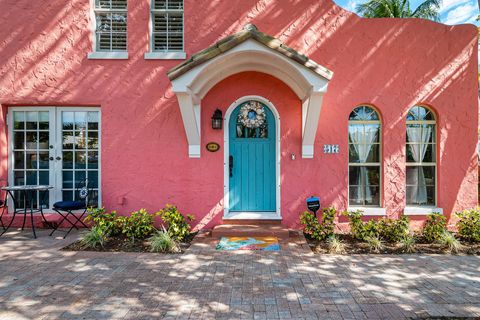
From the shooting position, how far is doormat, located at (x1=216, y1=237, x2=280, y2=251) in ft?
17.4

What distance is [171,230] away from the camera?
18.7 ft

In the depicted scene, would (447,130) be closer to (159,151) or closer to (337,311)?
(337,311)

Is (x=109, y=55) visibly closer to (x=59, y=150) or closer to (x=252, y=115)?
(x=59, y=150)

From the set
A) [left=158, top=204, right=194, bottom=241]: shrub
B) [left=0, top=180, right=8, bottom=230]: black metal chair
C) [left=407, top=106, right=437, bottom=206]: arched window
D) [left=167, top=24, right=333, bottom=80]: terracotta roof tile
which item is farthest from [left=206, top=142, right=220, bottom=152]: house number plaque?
[left=0, top=180, right=8, bottom=230]: black metal chair

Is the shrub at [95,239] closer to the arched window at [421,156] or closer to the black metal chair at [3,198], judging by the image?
the black metal chair at [3,198]

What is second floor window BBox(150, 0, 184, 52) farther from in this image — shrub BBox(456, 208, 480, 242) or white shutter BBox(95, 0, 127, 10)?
shrub BBox(456, 208, 480, 242)

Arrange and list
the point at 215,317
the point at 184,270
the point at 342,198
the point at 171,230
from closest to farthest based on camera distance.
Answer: the point at 215,317, the point at 184,270, the point at 171,230, the point at 342,198

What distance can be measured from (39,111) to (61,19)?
85.6 inches

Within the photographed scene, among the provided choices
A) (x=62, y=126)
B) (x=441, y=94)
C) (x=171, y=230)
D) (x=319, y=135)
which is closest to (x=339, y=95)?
(x=319, y=135)

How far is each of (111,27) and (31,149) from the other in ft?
11.3

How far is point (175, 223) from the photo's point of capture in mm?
5801

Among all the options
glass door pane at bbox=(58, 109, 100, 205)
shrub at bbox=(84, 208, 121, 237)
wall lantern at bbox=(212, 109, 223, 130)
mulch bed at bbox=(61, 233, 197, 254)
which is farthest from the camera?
glass door pane at bbox=(58, 109, 100, 205)

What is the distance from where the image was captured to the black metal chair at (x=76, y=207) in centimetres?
595

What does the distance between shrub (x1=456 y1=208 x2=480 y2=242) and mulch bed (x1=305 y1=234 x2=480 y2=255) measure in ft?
0.62
